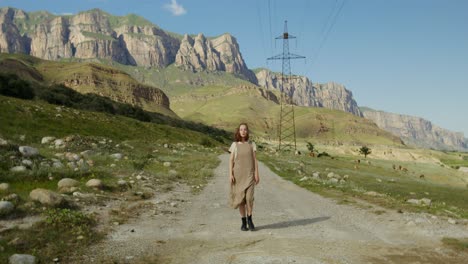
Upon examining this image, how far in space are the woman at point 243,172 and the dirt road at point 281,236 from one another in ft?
2.69

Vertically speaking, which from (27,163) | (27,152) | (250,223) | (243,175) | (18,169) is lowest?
(250,223)

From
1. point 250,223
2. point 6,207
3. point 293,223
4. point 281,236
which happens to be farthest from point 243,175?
point 6,207

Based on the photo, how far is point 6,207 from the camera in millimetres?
10750

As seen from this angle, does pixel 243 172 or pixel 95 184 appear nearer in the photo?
pixel 243 172

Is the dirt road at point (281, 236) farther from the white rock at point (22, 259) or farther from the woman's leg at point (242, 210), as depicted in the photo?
the white rock at point (22, 259)

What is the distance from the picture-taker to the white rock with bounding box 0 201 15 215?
10617mm

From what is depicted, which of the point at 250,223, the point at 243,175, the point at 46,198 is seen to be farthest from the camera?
the point at 243,175

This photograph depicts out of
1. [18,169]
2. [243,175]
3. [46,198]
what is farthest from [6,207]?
[18,169]

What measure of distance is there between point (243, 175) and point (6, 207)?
6663 millimetres

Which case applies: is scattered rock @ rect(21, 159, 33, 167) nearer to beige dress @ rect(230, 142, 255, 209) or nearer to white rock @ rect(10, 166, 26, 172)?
white rock @ rect(10, 166, 26, 172)

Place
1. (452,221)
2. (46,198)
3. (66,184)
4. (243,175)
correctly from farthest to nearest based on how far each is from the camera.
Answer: (66,184), (452,221), (243,175), (46,198)

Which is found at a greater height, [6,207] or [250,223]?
[6,207]

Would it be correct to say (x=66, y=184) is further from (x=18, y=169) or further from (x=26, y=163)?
(x=26, y=163)

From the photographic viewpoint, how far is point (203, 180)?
2505 cm
